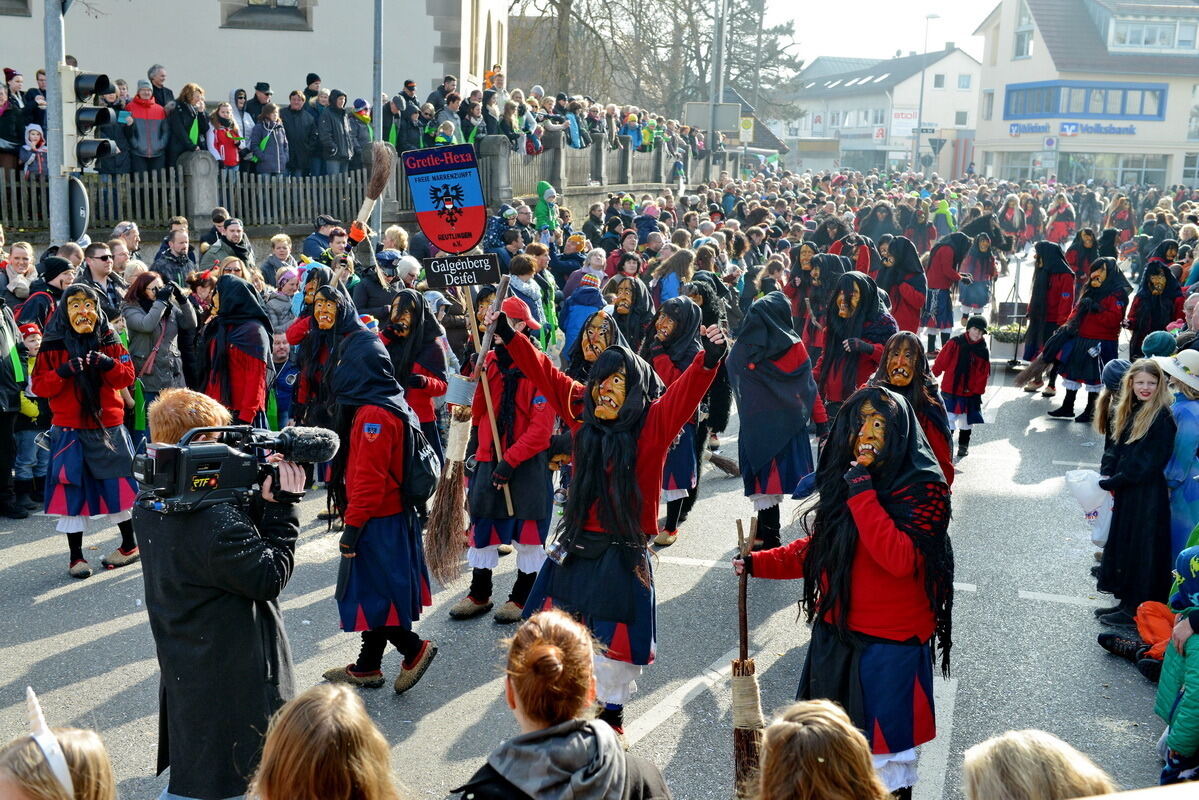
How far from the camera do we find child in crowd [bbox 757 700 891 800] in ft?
9.24

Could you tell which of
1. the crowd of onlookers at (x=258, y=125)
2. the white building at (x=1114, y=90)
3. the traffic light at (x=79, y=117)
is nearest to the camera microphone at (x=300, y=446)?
the traffic light at (x=79, y=117)

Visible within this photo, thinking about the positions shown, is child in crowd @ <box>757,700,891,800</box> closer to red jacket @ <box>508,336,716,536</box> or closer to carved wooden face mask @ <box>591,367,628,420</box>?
red jacket @ <box>508,336,716,536</box>

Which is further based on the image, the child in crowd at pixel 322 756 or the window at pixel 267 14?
the window at pixel 267 14

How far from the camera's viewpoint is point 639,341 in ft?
31.3

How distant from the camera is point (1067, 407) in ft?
44.0

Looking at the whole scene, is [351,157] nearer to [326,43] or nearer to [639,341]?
[326,43]

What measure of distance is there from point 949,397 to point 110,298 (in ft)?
23.7

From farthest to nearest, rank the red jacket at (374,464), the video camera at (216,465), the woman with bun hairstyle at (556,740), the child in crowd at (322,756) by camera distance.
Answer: the red jacket at (374,464), the video camera at (216,465), the woman with bun hairstyle at (556,740), the child in crowd at (322,756)

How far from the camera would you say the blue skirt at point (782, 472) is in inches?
322

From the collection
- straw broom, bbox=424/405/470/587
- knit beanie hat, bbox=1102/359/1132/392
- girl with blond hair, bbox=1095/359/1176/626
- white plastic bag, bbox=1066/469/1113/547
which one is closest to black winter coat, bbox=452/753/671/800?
straw broom, bbox=424/405/470/587

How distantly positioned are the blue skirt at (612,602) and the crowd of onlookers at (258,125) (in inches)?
396

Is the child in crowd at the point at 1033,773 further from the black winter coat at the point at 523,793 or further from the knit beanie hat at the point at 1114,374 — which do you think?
the knit beanie hat at the point at 1114,374

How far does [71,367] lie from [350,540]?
2.83 meters

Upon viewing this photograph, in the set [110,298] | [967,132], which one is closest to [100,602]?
[110,298]
